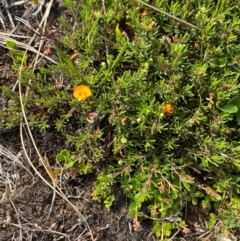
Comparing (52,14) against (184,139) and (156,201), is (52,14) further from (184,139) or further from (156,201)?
(156,201)

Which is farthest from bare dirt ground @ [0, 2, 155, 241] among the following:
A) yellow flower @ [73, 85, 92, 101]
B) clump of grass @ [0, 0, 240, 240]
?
yellow flower @ [73, 85, 92, 101]

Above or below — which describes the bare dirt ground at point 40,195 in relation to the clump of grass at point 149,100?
below

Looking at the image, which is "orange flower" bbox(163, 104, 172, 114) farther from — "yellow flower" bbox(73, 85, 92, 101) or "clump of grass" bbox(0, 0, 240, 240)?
"yellow flower" bbox(73, 85, 92, 101)

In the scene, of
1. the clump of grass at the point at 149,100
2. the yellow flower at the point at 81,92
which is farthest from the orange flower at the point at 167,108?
the yellow flower at the point at 81,92

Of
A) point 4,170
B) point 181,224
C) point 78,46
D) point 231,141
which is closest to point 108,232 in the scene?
point 181,224

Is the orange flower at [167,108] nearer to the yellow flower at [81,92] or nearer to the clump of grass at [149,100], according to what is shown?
the clump of grass at [149,100]

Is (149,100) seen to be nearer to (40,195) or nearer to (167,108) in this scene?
(167,108)

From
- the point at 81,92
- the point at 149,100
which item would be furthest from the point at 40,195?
the point at 149,100
